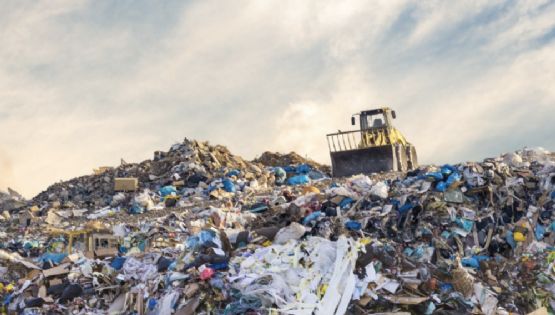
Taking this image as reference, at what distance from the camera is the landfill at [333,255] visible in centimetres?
772

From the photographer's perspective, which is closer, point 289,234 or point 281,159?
point 289,234

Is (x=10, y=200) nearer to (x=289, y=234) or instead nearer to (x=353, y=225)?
(x=289, y=234)

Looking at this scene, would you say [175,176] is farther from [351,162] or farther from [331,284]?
[331,284]

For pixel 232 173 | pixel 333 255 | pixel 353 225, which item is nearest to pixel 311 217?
pixel 353 225

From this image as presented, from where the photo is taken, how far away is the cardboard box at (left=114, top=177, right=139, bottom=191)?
750 inches

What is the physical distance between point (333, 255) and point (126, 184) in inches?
485

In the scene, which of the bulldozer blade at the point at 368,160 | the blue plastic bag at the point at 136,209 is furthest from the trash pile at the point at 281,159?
the blue plastic bag at the point at 136,209

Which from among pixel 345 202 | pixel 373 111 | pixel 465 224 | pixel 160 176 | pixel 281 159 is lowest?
pixel 465 224

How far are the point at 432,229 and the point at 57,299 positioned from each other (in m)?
5.95

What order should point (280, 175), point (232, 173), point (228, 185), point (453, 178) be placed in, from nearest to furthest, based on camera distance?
point (453, 178) < point (228, 185) < point (232, 173) < point (280, 175)

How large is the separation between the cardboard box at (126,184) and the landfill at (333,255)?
4.40 metres

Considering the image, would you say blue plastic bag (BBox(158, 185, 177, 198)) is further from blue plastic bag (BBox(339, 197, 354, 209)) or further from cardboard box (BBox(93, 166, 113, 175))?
blue plastic bag (BBox(339, 197, 354, 209))

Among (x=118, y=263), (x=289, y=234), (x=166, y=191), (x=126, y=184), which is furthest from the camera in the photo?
(x=126, y=184)

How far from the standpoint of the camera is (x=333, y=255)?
8.11 m
